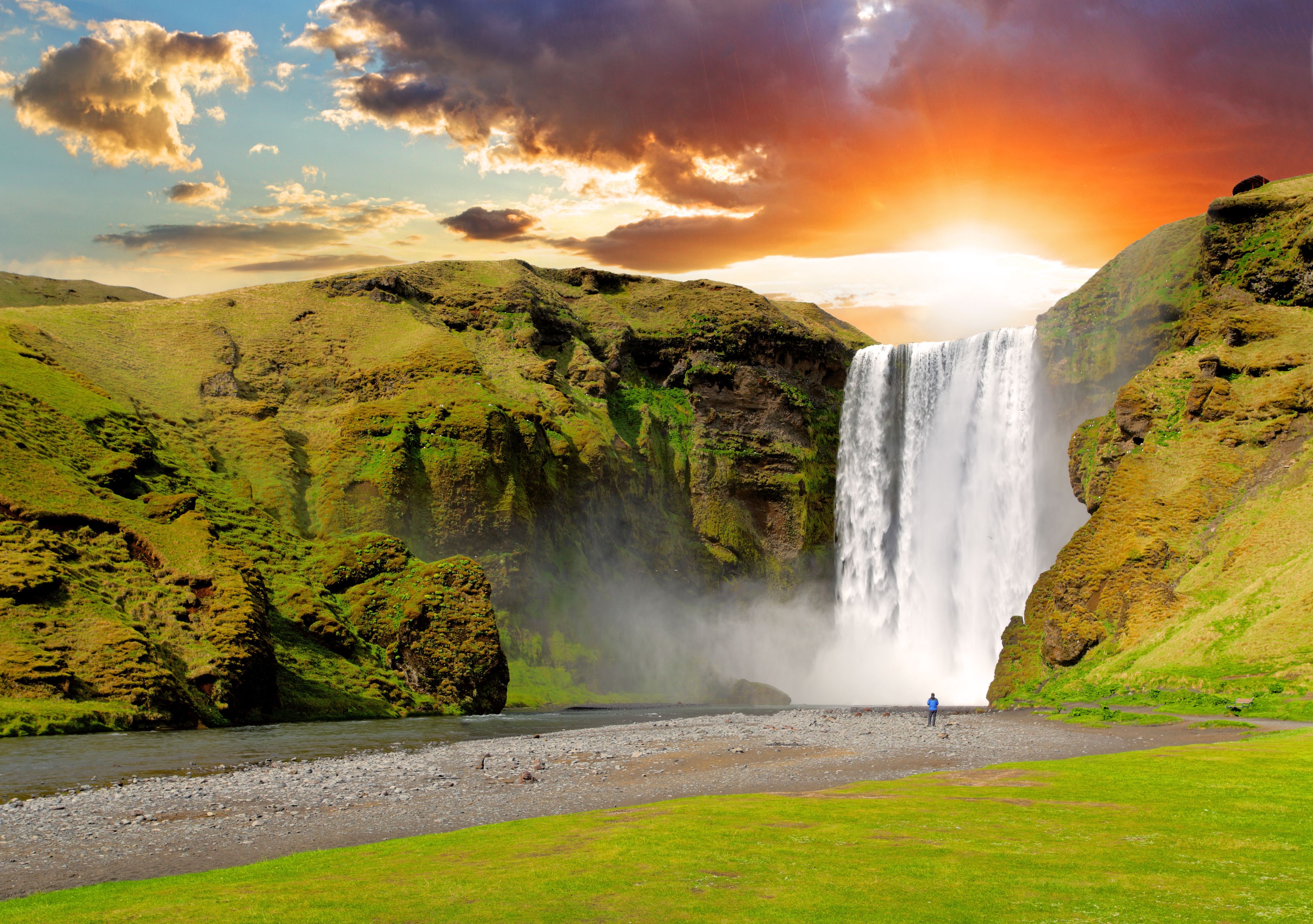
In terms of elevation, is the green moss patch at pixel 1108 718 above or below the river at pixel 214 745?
above

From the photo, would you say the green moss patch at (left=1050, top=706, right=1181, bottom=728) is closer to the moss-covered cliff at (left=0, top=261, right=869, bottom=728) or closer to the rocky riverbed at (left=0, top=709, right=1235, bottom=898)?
the rocky riverbed at (left=0, top=709, right=1235, bottom=898)

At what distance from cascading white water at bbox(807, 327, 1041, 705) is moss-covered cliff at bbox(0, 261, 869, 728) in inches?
694

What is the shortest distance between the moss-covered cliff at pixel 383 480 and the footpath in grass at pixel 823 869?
32.9 metres

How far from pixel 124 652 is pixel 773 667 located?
231 ft

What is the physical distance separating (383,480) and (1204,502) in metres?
62.5

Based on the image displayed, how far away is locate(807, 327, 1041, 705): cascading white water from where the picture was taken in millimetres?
74375

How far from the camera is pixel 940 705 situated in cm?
6341

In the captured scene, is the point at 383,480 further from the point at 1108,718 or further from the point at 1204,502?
the point at 1204,502

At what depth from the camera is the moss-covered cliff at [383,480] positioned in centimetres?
4697

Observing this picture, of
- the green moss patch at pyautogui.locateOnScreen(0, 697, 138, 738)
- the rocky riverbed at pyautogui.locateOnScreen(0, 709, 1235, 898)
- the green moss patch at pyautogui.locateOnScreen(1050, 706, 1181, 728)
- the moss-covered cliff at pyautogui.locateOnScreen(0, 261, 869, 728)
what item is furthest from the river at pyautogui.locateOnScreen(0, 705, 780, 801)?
the green moss patch at pyautogui.locateOnScreen(1050, 706, 1181, 728)

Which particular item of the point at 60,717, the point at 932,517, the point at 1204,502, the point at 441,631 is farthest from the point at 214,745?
the point at 932,517

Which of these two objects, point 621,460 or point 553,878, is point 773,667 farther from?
point 553,878

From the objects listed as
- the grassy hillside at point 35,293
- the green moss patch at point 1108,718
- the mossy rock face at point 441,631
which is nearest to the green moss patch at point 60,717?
the mossy rock face at point 441,631

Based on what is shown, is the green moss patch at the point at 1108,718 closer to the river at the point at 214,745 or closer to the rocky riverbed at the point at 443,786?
the rocky riverbed at the point at 443,786
